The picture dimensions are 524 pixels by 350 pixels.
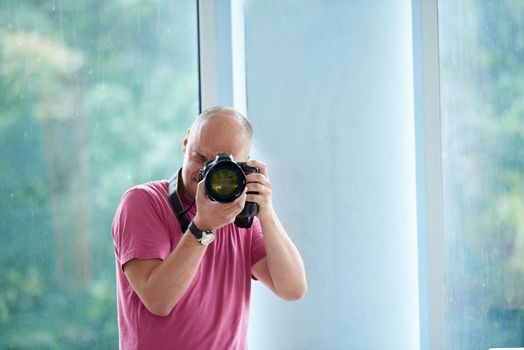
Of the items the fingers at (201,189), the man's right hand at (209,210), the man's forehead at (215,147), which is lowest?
the man's right hand at (209,210)

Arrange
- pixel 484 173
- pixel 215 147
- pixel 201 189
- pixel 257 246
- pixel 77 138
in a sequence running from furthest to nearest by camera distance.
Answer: pixel 484 173
pixel 77 138
pixel 257 246
pixel 215 147
pixel 201 189

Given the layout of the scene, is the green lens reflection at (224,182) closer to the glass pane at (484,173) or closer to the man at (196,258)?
the man at (196,258)

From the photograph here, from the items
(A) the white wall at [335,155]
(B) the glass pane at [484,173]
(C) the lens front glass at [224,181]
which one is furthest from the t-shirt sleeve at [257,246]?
(B) the glass pane at [484,173]

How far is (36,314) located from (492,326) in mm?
1327

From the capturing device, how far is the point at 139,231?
4.59 ft

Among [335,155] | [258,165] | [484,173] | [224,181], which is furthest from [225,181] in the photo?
[484,173]

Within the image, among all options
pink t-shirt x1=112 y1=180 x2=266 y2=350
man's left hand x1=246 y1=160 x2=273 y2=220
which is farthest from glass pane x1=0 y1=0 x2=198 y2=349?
man's left hand x1=246 y1=160 x2=273 y2=220

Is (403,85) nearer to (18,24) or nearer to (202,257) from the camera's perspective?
(202,257)

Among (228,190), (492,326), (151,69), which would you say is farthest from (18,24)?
(492,326)

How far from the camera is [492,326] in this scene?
7.05ft

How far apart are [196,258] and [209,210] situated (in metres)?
0.10

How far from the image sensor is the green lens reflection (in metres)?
1.34

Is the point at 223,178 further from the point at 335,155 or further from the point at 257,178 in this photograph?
the point at 335,155

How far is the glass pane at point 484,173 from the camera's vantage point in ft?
6.90
